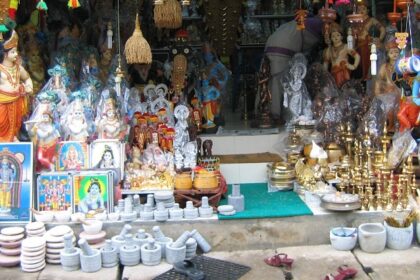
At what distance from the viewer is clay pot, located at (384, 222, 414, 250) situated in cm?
483

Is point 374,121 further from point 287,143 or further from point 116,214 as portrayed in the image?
point 116,214

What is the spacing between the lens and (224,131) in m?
6.70

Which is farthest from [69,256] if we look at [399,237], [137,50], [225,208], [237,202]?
[399,237]

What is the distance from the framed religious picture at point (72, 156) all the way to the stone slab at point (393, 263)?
2322 millimetres

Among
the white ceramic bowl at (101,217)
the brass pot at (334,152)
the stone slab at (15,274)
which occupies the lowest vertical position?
the stone slab at (15,274)

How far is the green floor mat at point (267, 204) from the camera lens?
195 inches

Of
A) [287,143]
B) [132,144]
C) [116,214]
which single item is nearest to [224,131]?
[287,143]

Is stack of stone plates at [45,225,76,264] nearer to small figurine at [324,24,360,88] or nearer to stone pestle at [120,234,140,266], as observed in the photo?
stone pestle at [120,234,140,266]

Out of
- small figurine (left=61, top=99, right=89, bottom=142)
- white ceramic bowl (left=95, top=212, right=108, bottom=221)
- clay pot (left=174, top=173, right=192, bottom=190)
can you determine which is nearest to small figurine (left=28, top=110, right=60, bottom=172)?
small figurine (left=61, top=99, right=89, bottom=142)

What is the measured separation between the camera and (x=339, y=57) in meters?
6.60

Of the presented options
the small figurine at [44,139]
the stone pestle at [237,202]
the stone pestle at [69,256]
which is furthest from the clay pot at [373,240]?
the small figurine at [44,139]

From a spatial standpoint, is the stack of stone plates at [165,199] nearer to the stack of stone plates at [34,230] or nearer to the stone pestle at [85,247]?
the stone pestle at [85,247]

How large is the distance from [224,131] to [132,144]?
1238 millimetres

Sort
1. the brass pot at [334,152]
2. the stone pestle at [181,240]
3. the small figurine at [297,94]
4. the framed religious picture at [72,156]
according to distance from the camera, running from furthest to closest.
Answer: the small figurine at [297,94] → the brass pot at [334,152] → the framed religious picture at [72,156] → the stone pestle at [181,240]
